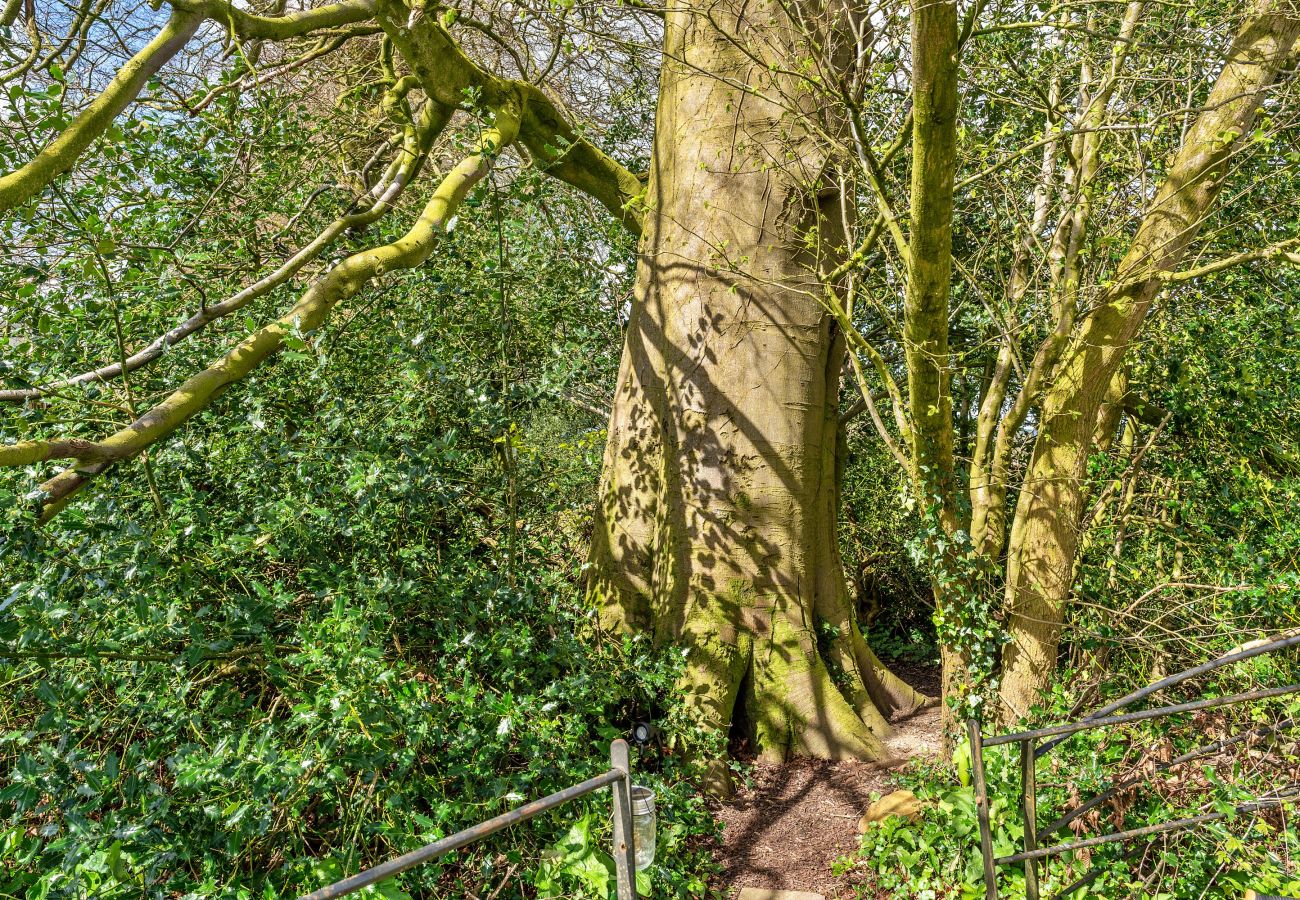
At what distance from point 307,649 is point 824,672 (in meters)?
3.31

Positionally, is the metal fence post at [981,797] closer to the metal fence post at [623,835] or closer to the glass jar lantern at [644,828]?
the metal fence post at [623,835]

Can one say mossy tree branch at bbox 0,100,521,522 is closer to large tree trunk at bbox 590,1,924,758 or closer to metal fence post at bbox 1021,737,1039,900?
large tree trunk at bbox 590,1,924,758

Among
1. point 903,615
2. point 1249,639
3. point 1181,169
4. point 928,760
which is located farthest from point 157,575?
point 903,615

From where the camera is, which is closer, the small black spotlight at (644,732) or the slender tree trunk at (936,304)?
the slender tree trunk at (936,304)

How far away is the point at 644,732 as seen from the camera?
4.83m

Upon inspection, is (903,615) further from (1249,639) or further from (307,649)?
(307,649)

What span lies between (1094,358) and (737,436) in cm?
202

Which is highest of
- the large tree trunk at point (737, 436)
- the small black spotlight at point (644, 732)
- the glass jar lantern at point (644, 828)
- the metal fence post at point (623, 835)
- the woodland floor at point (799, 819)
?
the large tree trunk at point (737, 436)

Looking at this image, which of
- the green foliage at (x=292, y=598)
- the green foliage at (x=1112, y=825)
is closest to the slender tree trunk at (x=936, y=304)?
the green foliage at (x=1112, y=825)

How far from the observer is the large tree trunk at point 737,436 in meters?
5.34

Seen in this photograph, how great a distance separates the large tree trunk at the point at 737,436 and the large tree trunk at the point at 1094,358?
127cm

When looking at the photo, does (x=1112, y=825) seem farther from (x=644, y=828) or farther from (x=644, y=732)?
(x=644, y=732)

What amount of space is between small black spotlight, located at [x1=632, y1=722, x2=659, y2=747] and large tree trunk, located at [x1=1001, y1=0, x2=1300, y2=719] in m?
1.91

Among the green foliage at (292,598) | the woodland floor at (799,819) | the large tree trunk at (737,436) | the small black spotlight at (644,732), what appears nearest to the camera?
the green foliage at (292,598)
